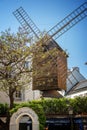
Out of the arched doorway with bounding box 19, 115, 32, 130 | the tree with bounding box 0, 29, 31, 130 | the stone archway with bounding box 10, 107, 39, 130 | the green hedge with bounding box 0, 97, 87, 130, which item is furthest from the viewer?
the green hedge with bounding box 0, 97, 87, 130

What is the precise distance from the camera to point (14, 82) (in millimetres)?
27594

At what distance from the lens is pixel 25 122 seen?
33812 mm

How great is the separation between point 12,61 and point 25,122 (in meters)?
9.46

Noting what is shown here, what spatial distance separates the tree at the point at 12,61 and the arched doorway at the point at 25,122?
16.2 ft

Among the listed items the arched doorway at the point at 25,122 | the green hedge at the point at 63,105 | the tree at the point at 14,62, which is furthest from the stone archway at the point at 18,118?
the green hedge at the point at 63,105

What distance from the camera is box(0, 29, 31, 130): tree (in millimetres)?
27625

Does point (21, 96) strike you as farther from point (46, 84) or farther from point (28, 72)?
point (28, 72)

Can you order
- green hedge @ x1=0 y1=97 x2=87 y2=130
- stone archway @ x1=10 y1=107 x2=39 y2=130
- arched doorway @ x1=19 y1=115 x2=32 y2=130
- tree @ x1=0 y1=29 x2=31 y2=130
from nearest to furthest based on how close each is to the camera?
stone archway @ x1=10 y1=107 x2=39 y2=130, tree @ x1=0 y1=29 x2=31 y2=130, arched doorway @ x1=19 y1=115 x2=32 y2=130, green hedge @ x1=0 y1=97 x2=87 y2=130

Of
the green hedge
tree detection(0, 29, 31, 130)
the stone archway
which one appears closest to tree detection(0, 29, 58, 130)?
tree detection(0, 29, 31, 130)

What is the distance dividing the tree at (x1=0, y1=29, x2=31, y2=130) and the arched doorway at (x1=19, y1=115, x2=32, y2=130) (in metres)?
4.93

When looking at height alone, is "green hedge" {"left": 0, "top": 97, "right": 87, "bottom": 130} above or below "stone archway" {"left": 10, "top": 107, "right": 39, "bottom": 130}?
above

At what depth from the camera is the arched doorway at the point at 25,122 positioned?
33312 mm

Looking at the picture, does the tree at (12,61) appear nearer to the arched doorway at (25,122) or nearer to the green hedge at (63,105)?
the arched doorway at (25,122)

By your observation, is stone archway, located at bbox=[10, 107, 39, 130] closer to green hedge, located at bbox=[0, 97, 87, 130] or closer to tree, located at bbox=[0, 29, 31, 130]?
tree, located at bbox=[0, 29, 31, 130]
